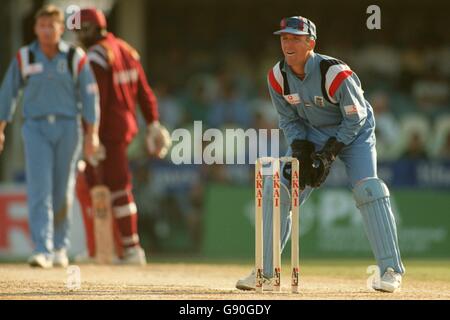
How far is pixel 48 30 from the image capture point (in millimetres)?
10938

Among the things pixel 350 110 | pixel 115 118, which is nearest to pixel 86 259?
pixel 115 118

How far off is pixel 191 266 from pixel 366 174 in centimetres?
385

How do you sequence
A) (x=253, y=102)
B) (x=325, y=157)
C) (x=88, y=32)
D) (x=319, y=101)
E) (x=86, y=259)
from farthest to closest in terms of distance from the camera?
(x=253, y=102)
(x=86, y=259)
(x=88, y=32)
(x=319, y=101)
(x=325, y=157)

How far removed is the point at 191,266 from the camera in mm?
11914

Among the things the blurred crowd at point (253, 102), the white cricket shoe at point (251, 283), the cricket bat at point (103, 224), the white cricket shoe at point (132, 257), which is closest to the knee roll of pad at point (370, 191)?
the white cricket shoe at point (251, 283)

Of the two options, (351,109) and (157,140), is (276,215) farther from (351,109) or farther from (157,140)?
(157,140)

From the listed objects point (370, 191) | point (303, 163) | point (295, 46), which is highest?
point (295, 46)

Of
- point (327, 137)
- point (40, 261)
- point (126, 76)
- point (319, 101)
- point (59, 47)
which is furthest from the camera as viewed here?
point (126, 76)

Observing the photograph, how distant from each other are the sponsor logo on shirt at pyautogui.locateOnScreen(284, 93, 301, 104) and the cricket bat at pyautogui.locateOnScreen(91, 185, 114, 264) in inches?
147

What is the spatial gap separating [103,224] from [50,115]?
5.09ft

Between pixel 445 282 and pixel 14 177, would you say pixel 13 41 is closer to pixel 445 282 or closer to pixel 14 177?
pixel 14 177

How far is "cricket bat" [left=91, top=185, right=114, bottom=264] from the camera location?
11781 mm

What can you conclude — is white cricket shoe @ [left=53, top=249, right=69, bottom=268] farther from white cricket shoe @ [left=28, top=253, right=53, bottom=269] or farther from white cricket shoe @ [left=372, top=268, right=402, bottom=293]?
white cricket shoe @ [left=372, top=268, right=402, bottom=293]

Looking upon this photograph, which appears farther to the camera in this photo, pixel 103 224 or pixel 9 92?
pixel 103 224
